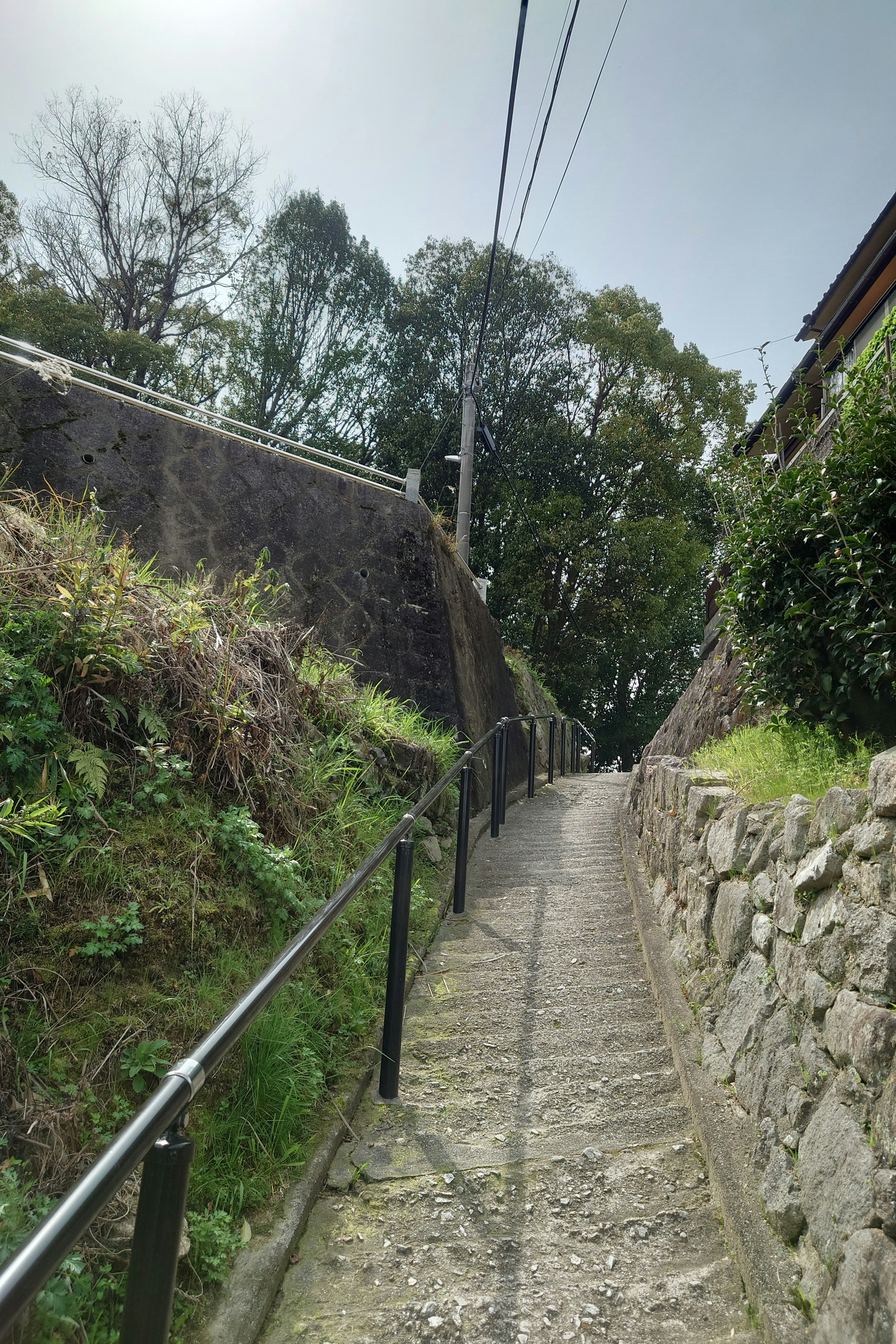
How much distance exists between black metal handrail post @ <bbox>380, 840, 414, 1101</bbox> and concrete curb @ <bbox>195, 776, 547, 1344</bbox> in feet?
0.43

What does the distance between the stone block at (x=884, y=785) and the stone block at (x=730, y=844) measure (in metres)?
1.14

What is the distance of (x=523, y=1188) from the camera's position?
280 cm

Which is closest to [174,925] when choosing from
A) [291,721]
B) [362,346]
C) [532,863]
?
[291,721]

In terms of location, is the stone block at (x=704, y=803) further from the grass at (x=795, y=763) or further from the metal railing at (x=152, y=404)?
the metal railing at (x=152, y=404)

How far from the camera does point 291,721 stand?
15.3 ft

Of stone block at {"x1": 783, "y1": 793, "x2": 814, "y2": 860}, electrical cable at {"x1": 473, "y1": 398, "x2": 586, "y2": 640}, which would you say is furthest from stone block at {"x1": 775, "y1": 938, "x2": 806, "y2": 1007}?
electrical cable at {"x1": 473, "y1": 398, "x2": 586, "y2": 640}

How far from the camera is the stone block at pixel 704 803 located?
162 inches

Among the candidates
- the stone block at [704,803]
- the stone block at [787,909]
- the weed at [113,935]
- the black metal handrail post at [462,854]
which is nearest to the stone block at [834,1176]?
the stone block at [787,909]

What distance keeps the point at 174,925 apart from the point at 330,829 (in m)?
1.40

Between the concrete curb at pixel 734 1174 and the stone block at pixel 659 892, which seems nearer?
the concrete curb at pixel 734 1174

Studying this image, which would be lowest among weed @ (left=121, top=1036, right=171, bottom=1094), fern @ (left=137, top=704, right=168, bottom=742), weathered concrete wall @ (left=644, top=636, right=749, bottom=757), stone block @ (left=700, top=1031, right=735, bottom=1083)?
stone block @ (left=700, top=1031, right=735, bottom=1083)

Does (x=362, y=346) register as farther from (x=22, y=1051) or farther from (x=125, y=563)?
(x=22, y=1051)

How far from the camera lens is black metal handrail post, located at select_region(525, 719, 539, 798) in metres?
10.1

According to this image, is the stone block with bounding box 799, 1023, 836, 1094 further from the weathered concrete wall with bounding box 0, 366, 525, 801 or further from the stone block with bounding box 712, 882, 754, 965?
the weathered concrete wall with bounding box 0, 366, 525, 801
